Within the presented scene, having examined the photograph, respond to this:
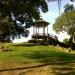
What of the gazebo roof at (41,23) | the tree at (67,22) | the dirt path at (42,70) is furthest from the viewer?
the tree at (67,22)

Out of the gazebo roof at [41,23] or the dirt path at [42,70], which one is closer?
the dirt path at [42,70]

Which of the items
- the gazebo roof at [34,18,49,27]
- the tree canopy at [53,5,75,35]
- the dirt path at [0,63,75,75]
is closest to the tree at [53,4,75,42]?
the tree canopy at [53,5,75,35]

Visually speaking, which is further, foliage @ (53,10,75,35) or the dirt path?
foliage @ (53,10,75,35)

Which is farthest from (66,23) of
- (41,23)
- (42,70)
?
(42,70)

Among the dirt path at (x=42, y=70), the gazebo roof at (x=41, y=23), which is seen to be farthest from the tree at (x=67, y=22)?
the dirt path at (x=42, y=70)

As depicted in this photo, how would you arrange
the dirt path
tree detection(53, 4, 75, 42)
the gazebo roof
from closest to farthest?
the dirt path, the gazebo roof, tree detection(53, 4, 75, 42)

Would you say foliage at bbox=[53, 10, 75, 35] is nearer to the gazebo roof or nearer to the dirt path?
the gazebo roof

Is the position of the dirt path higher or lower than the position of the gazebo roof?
lower

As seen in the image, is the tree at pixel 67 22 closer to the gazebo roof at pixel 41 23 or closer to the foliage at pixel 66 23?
the foliage at pixel 66 23

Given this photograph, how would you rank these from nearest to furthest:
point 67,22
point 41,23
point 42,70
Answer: point 42,70, point 41,23, point 67,22

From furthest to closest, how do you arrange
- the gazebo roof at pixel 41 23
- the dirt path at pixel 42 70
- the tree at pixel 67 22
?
the tree at pixel 67 22 < the gazebo roof at pixel 41 23 < the dirt path at pixel 42 70

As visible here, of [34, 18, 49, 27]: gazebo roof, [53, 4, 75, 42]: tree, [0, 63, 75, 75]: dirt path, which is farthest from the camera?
[53, 4, 75, 42]: tree

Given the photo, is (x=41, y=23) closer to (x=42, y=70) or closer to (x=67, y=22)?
(x=67, y=22)

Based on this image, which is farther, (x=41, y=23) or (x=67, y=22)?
(x=67, y=22)
